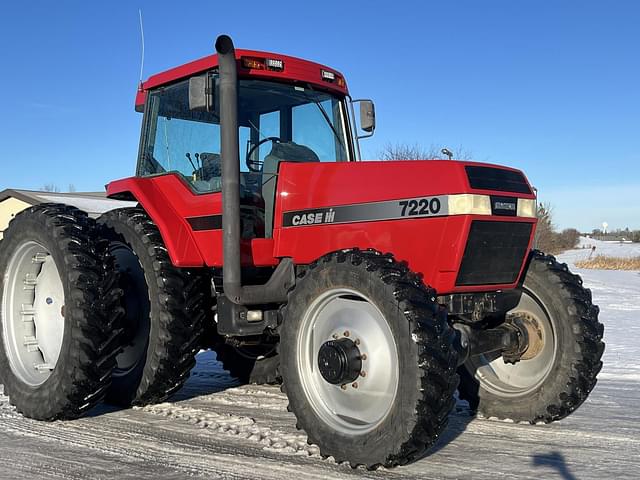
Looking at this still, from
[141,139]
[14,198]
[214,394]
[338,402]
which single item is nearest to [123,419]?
[214,394]

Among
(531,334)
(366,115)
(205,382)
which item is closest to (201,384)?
(205,382)

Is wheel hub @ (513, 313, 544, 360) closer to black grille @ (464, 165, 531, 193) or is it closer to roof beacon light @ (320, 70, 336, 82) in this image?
black grille @ (464, 165, 531, 193)

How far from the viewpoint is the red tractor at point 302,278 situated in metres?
3.51

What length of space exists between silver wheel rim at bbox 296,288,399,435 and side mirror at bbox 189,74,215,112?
4.72 feet

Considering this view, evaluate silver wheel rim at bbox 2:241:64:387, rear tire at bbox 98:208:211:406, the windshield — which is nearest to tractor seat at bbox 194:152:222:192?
the windshield

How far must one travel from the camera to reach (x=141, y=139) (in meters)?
5.41

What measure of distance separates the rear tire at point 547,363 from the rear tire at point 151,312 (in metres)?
2.02

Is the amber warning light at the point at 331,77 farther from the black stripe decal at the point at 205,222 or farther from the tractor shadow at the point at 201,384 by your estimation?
the tractor shadow at the point at 201,384

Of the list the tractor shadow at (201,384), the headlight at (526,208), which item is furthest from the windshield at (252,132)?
the tractor shadow at (201,384)

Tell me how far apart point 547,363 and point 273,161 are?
2.30 meters

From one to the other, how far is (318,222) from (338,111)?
143cm

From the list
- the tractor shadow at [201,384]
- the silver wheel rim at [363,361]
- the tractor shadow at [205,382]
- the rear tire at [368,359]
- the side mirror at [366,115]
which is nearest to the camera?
the rear tire at [368,359]

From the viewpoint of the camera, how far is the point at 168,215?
4.82 m

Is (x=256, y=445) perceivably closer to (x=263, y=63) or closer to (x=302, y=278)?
(x=302, y=278)
